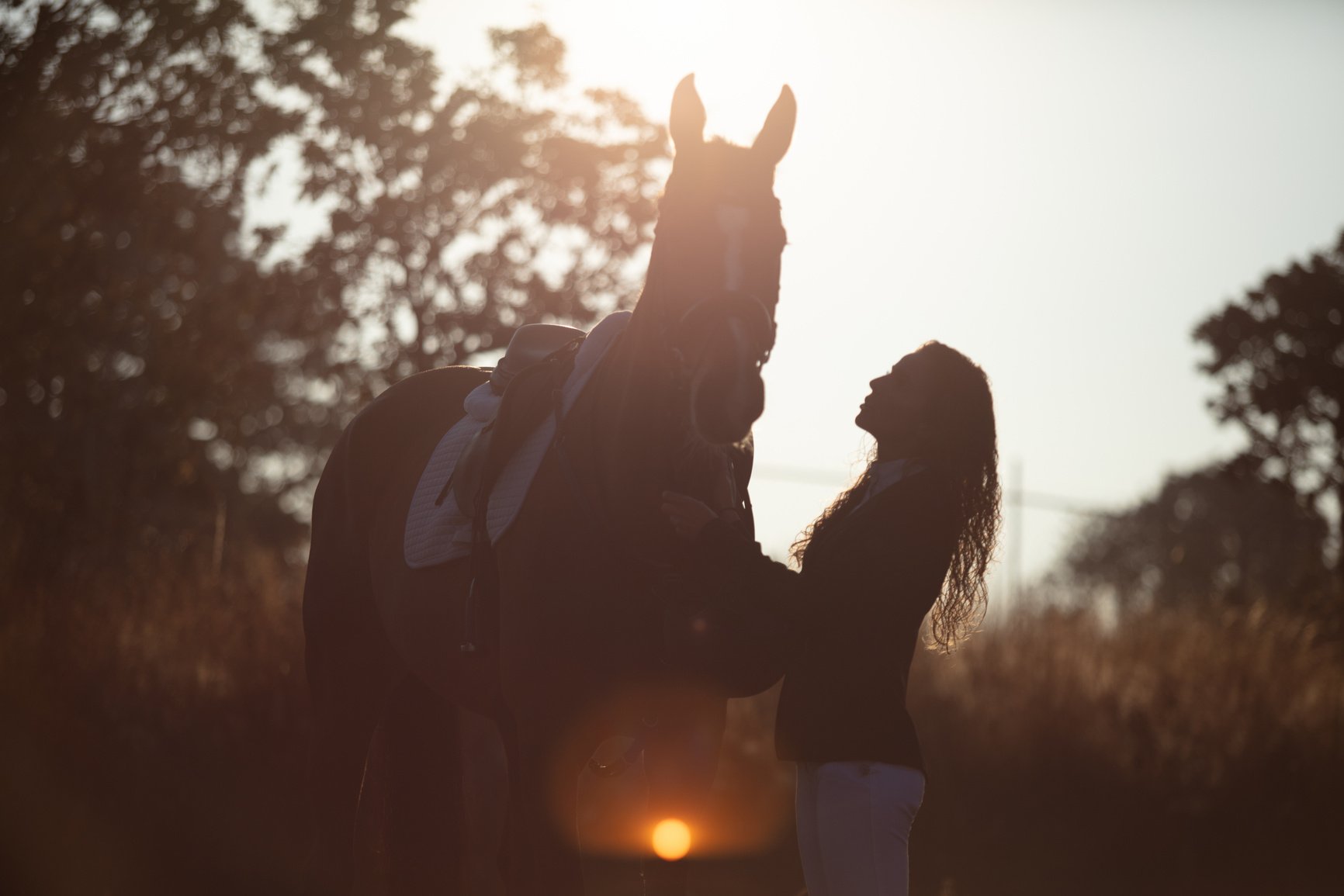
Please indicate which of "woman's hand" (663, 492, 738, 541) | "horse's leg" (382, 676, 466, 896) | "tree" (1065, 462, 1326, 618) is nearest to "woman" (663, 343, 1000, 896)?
"woman's hand" (663, 492, 738, 541)

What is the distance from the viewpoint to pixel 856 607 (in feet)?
10.2

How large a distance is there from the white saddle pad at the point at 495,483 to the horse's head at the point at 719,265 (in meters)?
0.47

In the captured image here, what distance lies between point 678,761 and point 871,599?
75cm

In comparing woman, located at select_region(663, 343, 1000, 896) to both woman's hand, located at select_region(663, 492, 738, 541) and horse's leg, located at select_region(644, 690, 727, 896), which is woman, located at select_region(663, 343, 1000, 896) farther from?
horse's leg, located at select_region(644, 690, 727, 896)

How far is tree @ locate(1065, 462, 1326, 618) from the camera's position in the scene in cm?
1193

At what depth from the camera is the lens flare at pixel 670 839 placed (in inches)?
130

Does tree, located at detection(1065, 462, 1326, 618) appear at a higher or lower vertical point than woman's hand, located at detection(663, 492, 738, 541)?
higher

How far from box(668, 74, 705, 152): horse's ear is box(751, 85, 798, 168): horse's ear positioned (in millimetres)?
156

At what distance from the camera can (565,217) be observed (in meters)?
8.16

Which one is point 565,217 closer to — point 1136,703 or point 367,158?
point 367,158

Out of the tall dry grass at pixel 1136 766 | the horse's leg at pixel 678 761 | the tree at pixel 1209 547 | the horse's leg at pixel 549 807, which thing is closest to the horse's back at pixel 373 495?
the horse's leg at pixel 549 807

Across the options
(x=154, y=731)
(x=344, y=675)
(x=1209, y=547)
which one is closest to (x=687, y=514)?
(x=344, y=675)

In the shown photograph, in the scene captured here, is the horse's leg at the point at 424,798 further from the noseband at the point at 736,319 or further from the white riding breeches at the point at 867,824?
the noseband at the point at 736,319

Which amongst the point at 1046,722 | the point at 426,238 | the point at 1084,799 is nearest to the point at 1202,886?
the point at 1084,799
